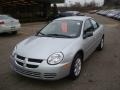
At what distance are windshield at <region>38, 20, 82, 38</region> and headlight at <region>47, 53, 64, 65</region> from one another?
1124mm

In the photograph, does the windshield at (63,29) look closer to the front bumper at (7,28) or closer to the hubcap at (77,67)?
the hubcap at (77,67)

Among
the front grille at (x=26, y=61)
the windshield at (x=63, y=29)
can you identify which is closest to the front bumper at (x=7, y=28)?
the windshield at (x=63, y=29)

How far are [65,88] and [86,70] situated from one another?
1397 millimetres

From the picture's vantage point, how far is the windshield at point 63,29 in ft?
19.4

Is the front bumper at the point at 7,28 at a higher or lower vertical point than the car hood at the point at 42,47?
lower

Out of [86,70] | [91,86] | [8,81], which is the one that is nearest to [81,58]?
[86,70]

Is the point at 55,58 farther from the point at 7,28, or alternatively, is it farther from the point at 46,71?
the point at 7,28

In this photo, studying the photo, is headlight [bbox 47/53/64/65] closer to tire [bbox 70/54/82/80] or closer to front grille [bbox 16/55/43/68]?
front grille [bbox 16/55/43/68]

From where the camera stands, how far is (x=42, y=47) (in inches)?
204

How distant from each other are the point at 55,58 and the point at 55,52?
19 cm

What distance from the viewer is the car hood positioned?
16.0 ft

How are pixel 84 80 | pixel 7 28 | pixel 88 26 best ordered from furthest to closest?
pixel 7 28, pixel 88 26, pixel 84 80

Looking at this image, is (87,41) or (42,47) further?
(87,41)

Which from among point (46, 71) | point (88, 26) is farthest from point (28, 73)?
point (88, 26)
